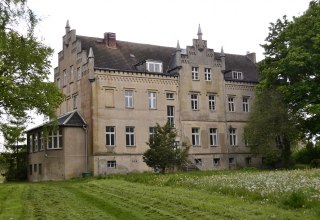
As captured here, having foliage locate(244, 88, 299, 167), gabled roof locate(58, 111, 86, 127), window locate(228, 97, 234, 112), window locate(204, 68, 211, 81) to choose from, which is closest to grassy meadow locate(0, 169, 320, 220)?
gabled roof locate(58, 111, 86, 127)

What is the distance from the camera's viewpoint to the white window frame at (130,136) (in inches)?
1710

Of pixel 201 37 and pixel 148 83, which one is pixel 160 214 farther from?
pixel 201 37

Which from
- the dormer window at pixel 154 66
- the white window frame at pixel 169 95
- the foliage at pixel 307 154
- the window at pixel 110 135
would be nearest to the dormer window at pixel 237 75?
the white window frame at pixel 169 95

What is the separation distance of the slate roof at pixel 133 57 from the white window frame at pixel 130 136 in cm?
621

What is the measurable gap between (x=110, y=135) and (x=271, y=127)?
16019 millimetres

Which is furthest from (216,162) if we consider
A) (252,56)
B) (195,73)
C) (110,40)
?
(110,40)

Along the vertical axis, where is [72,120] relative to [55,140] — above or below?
above

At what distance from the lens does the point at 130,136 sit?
4375 cm

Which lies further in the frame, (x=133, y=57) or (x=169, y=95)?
(x=133, y=57)

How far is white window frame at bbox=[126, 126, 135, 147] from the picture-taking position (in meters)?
43.4

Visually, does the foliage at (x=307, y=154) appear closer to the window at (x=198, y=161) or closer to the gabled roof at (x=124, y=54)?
the window at (x=198, y=161)

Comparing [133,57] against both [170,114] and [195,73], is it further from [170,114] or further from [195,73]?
[170,114]

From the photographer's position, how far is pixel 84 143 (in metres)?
A: 42.2

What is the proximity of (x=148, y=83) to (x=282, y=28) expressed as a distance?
599 inches
